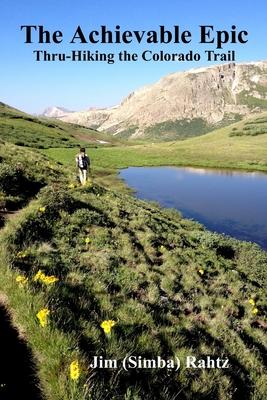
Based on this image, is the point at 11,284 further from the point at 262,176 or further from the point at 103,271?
the point at 262,176

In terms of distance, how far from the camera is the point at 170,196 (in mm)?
59594

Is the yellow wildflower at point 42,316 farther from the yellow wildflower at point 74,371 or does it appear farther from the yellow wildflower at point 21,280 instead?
the yellow wildflower at point 21,280

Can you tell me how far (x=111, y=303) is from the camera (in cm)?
1042

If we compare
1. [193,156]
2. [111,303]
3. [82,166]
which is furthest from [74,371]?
[193,156]

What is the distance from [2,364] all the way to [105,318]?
10.8ft

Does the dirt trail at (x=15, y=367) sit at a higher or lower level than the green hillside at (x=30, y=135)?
lower

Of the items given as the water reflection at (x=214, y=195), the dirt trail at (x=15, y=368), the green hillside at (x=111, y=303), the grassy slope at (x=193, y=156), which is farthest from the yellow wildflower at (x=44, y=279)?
the grassy slope at (x=193, y=156)

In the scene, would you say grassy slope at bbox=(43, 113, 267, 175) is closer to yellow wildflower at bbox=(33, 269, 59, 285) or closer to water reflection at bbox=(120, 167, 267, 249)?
water reflection at bbox=(120, 167, 267, 249)

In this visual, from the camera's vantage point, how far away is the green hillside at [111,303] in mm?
6555

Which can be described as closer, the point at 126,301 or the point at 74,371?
the point at 74,371

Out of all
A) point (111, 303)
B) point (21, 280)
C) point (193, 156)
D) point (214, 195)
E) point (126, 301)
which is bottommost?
point (214, 195)

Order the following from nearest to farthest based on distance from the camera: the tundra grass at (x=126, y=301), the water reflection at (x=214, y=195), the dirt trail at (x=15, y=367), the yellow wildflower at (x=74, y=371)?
the yellow wildflower at (x=74, y=371) → the dirt trail at (x=15, y=367) → the tundra grass at (x=126, y=301) → the water reflection at (x=214, y=195)

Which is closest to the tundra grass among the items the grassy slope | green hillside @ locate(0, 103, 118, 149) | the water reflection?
the water reflection

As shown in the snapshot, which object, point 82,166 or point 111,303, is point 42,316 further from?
point 82,166
